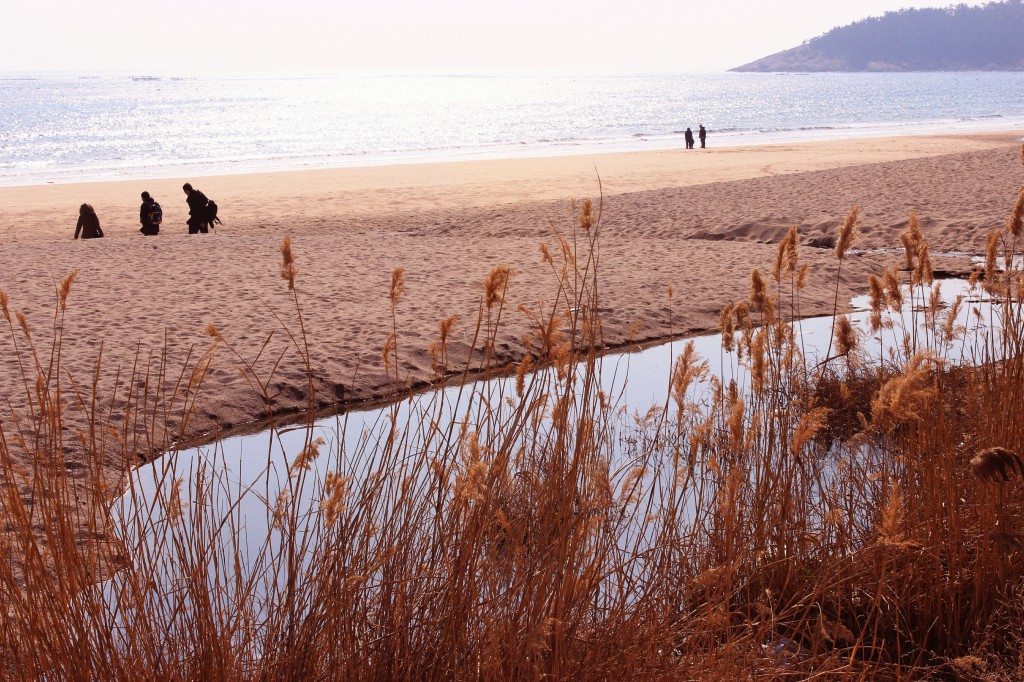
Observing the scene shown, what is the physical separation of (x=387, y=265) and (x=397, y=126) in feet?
184

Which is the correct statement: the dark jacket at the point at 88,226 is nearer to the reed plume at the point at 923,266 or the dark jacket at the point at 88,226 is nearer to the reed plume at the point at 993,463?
the reed plume at the point at 923,266

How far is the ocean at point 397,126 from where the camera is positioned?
132 ft

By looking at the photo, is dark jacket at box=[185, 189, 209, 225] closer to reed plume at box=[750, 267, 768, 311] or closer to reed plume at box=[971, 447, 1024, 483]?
reed plume at box=[750, 267, 768, 311]

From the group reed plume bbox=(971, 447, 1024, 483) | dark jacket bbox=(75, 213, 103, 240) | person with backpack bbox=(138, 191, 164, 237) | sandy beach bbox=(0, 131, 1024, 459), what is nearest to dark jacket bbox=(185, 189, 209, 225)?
person with backpack bbox=(138, 191, 164, 237)

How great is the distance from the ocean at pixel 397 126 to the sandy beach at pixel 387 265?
64.2 ft

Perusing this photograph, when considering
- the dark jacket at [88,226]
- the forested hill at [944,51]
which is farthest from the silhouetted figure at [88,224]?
the forested hill at [944,51]

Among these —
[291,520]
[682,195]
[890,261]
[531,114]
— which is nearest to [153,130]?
[531,114]

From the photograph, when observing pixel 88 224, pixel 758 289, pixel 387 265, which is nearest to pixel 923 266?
pixel 758 289

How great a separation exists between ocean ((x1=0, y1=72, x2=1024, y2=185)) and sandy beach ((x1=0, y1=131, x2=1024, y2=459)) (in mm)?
19558

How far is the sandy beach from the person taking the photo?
6383mm

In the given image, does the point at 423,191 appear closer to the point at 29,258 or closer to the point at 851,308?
the point at 29,258

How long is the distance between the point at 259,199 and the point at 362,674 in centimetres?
1971

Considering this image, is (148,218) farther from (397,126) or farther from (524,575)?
(397,126)

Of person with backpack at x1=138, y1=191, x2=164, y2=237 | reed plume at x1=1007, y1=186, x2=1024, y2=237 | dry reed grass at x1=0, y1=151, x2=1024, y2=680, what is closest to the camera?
dry reed grass at x1=0, y1=151, x2=1024, y2=680
